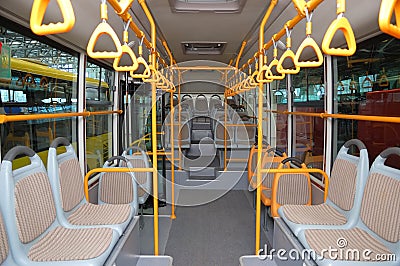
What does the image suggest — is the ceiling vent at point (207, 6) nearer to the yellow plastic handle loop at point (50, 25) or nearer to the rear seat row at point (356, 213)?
the rear seat row at point (356, 213)

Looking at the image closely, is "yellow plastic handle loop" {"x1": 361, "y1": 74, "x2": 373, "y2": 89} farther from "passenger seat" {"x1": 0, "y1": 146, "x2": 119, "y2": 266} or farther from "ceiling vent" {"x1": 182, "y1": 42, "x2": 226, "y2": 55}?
"ceiling vent" {"x1": 182, "y1": 42, "x2": 226, "y2": 55}

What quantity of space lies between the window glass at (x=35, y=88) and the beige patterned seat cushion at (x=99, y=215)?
22.8 inches

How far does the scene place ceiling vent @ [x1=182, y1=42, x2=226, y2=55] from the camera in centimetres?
509

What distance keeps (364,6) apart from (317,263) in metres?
1.68

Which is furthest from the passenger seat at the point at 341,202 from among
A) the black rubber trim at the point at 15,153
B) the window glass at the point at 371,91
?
the black rubber trim at the point at 15,153

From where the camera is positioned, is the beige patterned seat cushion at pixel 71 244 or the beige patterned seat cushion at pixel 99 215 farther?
the beige patterned seat cushion at pixel 99 215

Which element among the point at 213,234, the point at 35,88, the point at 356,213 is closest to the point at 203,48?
the point at 213,234

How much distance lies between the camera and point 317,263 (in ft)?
6.06

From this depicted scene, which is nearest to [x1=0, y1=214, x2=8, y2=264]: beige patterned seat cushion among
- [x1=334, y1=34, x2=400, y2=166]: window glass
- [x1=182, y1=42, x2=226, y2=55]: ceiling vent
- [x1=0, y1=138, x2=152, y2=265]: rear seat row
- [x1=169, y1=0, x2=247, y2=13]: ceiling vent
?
[x1=0, y1=138, x2=152, y2=265]: rear seat row

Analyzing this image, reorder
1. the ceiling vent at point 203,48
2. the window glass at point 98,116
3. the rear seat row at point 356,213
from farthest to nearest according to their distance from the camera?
the ceiling vent at point 203,48
the window glass at point 98,116
the rear seat row at point 356,213

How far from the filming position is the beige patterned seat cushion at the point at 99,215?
2375mm

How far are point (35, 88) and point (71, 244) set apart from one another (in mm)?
1269

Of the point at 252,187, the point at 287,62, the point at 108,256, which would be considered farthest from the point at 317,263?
the point at 287,62

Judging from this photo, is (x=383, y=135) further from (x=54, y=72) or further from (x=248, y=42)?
(x=54, y=72)
